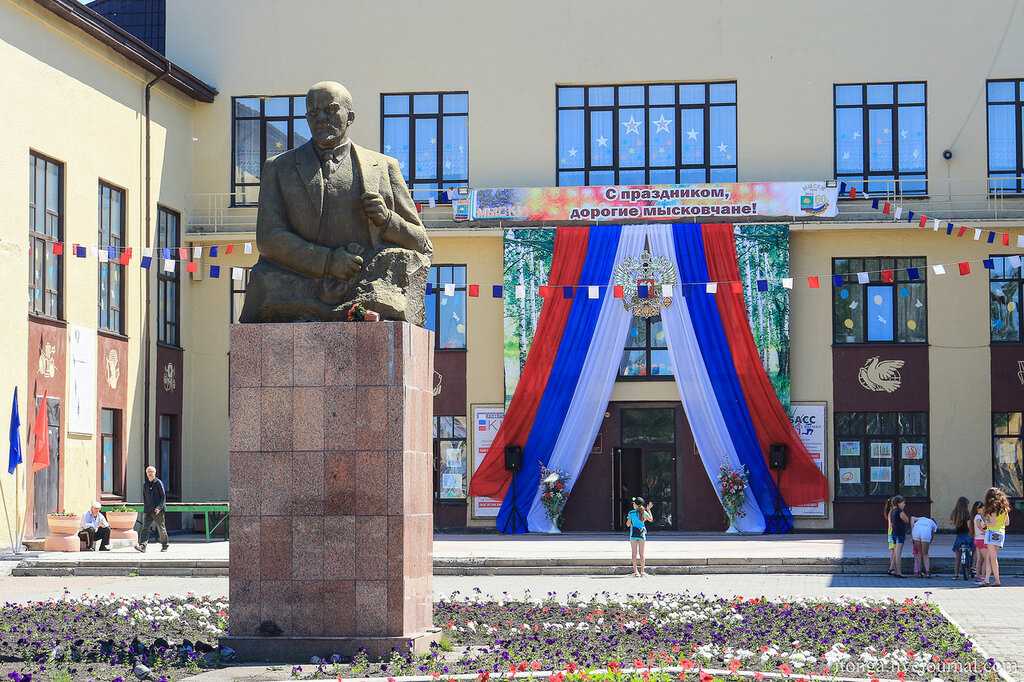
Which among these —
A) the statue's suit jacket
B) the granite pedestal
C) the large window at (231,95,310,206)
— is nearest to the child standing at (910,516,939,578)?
the statue's suit jacket

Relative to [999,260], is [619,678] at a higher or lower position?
lower

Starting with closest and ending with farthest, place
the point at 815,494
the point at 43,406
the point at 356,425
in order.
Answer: the point at 356,425 → the point at 43,406 → the point at 815,494

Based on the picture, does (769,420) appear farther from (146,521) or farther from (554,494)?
(146,521)

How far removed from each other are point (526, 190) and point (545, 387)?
14.4ft

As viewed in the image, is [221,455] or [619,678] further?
[221,455]

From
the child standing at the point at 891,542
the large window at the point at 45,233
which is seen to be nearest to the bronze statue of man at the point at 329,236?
Answer: the child standing at the point at 891,542

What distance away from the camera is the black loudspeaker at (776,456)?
3562 centimetres

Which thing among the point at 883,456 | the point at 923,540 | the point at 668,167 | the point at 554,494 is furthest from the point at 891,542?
the point at 668,167

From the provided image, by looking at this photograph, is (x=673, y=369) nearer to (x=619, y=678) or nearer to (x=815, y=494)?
(x=815, y=494)

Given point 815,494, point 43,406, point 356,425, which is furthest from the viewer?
point 815,494

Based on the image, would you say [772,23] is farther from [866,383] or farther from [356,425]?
[356,425]

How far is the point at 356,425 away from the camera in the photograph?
12.5 meters

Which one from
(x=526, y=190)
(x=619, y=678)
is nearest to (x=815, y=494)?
(x=526, y=190)

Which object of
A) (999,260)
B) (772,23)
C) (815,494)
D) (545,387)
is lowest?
(815,494)
